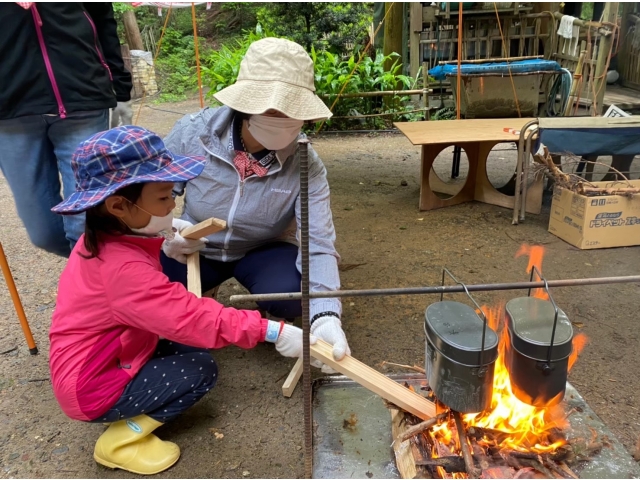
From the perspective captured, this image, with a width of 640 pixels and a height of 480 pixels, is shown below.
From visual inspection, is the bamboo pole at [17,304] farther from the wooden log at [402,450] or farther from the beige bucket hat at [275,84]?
the wooden log at [402,450]

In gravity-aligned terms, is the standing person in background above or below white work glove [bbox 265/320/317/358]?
above

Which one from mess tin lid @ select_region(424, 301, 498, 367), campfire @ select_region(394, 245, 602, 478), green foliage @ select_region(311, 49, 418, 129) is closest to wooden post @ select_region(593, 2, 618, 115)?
green foliage @ select_region(311, 49, 418, 129)

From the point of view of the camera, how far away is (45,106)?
7.43ft

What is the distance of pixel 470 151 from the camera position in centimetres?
473

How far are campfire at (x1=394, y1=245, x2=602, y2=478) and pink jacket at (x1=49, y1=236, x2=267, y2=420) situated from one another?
25.9 inches

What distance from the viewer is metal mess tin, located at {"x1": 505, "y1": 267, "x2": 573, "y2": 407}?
4.54ft

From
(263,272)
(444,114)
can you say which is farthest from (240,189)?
(444,114)

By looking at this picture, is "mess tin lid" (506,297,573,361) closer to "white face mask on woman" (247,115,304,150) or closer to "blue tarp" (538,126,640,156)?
"white face mask on woman" (247,115,304,150)

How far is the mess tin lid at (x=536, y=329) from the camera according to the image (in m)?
1.38

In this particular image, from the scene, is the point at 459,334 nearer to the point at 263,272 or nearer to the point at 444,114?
the point at 263,272

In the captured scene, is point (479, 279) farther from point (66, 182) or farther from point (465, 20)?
point (465, 20)

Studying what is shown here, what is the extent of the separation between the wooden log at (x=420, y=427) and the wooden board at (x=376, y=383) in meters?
0.04

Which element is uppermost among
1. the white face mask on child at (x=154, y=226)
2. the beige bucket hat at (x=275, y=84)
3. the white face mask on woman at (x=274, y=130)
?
the beige bucket hat at (x=275, y=84)

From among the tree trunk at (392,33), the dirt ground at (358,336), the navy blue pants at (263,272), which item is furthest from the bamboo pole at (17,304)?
the tree trunk at (392,33)
